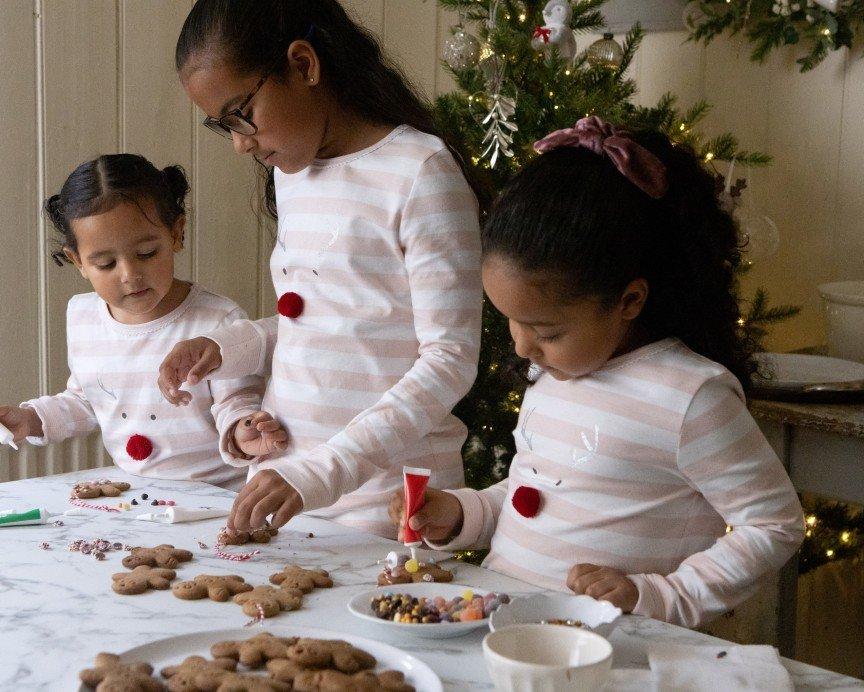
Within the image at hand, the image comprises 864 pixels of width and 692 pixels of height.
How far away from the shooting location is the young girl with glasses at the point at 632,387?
1.19 meters

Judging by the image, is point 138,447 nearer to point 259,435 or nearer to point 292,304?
point 259,435

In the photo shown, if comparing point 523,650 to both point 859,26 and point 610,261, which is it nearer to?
point 610,261

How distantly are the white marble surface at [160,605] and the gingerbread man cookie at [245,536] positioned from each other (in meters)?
0.01

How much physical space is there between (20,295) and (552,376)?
4.66ft

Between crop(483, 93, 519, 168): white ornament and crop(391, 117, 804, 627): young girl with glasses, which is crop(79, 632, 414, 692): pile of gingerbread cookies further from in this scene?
crop(483, 93, 519, 168): white ornament

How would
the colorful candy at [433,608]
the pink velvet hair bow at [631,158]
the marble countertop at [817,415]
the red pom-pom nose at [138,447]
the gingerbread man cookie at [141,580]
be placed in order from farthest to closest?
1. the marble countertop at [817,415]
2. the red pom-pom nose at [138,447]
3. the pink velvet hair bow at [631,158]
4. the gingerbread man cookie at [141,580]
5. the colorful candy at [433,608]

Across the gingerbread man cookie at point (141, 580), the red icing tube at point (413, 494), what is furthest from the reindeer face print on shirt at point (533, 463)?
the gingerbread man cookie at point (141, 580)

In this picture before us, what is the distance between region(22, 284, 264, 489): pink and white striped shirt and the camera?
5.97 ft

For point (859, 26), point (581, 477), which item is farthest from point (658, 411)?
point (859, 26)

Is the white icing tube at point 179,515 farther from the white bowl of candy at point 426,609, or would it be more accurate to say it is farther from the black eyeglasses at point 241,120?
the black eyeglasses at point 241,120

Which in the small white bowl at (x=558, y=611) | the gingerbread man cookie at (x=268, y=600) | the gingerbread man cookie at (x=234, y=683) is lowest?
the gingerbread man cookie at (x=268, y=600)

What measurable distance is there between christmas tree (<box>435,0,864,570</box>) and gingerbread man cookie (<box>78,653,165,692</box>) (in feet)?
4.61

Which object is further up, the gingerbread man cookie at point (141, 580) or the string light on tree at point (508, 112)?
the string light on tree at point (508, 112)

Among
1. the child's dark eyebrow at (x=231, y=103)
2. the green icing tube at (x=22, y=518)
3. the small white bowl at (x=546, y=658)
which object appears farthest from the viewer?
the child's dark eyebrow at (x=231, y=103)
